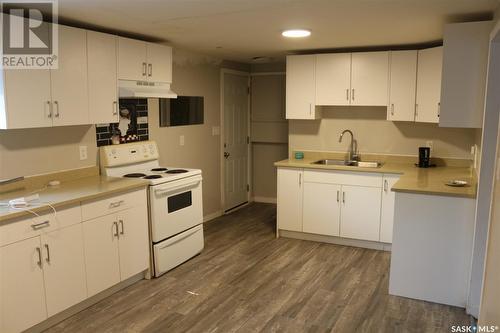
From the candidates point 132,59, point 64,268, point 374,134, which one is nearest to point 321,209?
Result: point 374,134

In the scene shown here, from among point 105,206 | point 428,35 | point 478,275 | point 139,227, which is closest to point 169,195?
point 139,227

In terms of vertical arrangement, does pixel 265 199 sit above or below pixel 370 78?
below

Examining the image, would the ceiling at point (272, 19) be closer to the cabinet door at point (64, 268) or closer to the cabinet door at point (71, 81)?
the cabinet door at point (71, 81)

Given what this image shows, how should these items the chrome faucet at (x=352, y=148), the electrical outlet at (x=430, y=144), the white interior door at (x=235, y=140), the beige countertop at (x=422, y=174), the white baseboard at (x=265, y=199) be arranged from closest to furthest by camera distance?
the beige countertop at (x=422, y=174), the electrical outlet at (x=430, y=144), the chrome faucet at (x=352, y=148), the white interior door at (x=235, y=140), the white baseboard at (x=265, y=199)

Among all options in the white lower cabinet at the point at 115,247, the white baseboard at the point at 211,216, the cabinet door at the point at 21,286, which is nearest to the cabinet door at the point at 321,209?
the white baseboard at the point at 211,216

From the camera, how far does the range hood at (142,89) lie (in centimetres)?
363

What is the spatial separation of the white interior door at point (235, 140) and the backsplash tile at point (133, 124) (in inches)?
64.8

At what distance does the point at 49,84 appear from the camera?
119 inches

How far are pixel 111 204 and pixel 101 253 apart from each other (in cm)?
38

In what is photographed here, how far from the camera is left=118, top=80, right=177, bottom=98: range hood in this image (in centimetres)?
363

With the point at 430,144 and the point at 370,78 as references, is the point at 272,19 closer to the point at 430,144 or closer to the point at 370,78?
the point at 370,78

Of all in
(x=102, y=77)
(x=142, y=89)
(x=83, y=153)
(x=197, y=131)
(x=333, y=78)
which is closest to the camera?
(x=102, y=77)

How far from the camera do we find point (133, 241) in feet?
11.4

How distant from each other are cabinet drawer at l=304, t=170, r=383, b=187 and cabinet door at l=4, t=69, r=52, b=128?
8.92 ft
